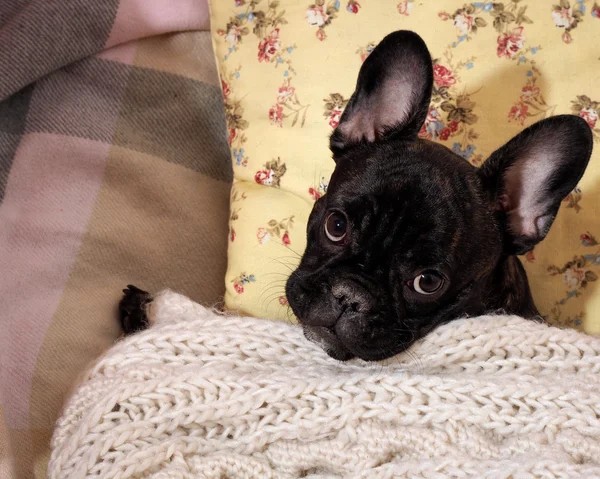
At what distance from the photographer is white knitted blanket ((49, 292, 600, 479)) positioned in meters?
1.30

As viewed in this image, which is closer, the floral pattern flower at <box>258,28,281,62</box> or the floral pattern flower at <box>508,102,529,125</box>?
the floral pattern flower at <box>508,102,529,125</box>

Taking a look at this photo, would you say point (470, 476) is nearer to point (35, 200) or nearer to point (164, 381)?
point (164, 381)

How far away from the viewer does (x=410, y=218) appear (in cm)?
136

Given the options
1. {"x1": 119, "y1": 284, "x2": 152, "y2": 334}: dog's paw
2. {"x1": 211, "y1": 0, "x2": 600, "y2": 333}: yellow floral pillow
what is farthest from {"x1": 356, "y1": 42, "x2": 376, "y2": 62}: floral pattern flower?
{"x1": 119, "y1": 284, "x2": 152, "y2": 334}: dog's paw

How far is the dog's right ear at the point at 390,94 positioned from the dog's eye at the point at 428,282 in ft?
1.19

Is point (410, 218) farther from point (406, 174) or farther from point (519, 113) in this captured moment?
point (519, 113)

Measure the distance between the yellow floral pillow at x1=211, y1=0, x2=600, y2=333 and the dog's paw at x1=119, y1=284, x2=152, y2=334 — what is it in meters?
0.24

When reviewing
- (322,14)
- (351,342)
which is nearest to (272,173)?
(322,14)

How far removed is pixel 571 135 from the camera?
4.38 feet

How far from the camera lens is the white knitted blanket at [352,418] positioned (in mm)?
1301

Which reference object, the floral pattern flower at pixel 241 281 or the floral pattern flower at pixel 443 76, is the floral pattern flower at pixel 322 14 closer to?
the floral pattern flower at pixel 443 76

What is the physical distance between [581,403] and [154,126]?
4.70 feet

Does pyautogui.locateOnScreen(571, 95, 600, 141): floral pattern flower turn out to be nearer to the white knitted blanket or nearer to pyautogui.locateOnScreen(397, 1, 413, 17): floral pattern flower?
pyautogui.locateOnScreen(397, 1, 413, 17): floral pattern flower

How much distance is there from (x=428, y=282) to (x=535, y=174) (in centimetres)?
35
